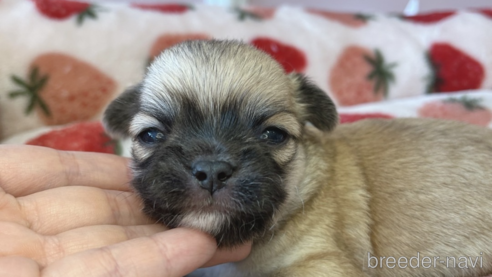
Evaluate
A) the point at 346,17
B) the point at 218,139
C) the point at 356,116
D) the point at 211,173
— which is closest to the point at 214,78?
the point at 218,139

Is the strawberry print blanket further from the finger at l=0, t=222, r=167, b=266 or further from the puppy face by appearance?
the finger at l=0, t=222, r=167, b=266

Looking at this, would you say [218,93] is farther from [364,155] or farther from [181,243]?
[364,155]

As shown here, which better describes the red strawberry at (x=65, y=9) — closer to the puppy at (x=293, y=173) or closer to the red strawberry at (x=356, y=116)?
the puppy at (x=293, y=173)

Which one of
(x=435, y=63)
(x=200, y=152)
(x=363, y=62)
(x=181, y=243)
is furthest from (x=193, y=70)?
(x=435, y=63)

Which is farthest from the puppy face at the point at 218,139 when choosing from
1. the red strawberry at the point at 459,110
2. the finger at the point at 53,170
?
the red strawberry at the point at 459,110

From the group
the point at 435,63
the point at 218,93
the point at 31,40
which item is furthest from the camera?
the point at 435,63

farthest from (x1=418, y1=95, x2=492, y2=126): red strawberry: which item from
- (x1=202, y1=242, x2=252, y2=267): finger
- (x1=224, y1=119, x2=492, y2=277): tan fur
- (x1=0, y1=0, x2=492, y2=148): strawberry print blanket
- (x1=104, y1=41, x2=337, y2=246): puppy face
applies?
(x1=202, y1=242, x2=252, y2=267): finger
